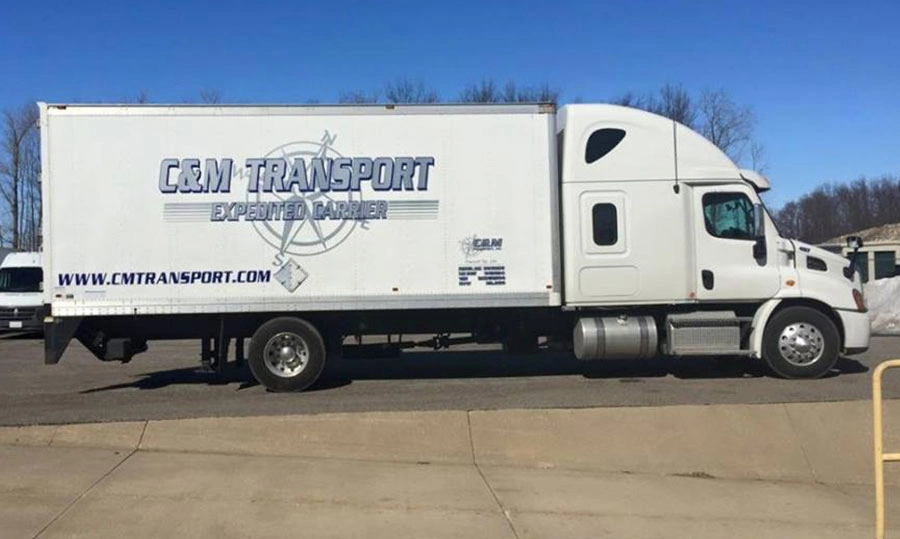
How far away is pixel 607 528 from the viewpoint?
20.7ft

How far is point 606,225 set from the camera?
443 inches

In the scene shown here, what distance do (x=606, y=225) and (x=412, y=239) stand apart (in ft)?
8.67

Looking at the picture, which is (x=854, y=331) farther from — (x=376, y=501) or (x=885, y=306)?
(x=885, y=306)

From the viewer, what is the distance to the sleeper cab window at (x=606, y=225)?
11.2 m

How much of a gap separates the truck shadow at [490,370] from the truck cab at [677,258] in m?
0.80

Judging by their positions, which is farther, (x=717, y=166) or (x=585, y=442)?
(x=717, y=166)

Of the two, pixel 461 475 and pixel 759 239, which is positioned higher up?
pixel 759 239

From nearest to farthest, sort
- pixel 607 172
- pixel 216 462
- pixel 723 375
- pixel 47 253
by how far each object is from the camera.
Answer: pixel 216 462 → pixel 47 253 → pixel 607 172 → pixel 723 375

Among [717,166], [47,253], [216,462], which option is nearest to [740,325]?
[717,166]

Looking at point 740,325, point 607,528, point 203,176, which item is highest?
point 203,176

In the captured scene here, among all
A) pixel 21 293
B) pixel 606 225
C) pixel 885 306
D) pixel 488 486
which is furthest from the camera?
pixel 21 293

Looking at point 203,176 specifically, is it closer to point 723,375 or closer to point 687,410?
point 687,410

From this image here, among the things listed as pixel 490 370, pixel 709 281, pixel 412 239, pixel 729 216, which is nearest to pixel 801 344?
pixel 709 281

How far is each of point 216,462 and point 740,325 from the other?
23.7 feet
